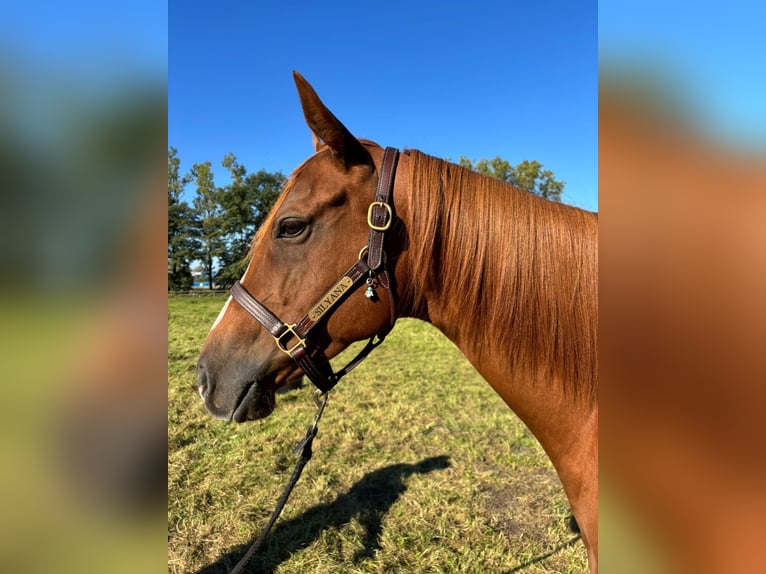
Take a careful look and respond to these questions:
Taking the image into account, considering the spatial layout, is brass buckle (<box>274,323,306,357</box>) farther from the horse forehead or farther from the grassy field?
the grassy field

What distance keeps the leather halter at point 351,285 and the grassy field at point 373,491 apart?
225 centimetres

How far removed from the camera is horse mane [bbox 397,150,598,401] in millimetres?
1486

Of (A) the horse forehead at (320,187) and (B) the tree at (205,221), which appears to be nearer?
(A) the horse forehead at (320,187)

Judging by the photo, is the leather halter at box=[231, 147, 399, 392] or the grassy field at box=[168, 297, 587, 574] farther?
the grassy field at box=[168, 297, 587, 574]

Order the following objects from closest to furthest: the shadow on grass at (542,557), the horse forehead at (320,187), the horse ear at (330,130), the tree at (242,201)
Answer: the horse ear at (330,130), the horse forehead at (320,187), the shadow on grass at (542,557), the tree at (242,201)

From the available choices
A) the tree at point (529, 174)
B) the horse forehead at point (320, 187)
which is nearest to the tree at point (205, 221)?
the horse forehead at point (320, 187)

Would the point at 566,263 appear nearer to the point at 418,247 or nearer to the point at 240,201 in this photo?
the point at 418,247

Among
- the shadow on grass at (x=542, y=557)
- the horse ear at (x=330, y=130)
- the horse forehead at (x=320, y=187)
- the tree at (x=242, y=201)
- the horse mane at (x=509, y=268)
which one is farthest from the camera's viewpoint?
the tree at (x=242, y=201)

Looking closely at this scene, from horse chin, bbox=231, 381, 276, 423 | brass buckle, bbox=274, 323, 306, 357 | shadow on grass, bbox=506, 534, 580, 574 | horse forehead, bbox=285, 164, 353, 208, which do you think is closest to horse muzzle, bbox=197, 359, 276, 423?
horse chin, bbox=231, 381, 276, 423

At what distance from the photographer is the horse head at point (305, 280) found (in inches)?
67.5

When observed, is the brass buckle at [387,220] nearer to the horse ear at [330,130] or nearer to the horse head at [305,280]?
the horse head at [305,280]
